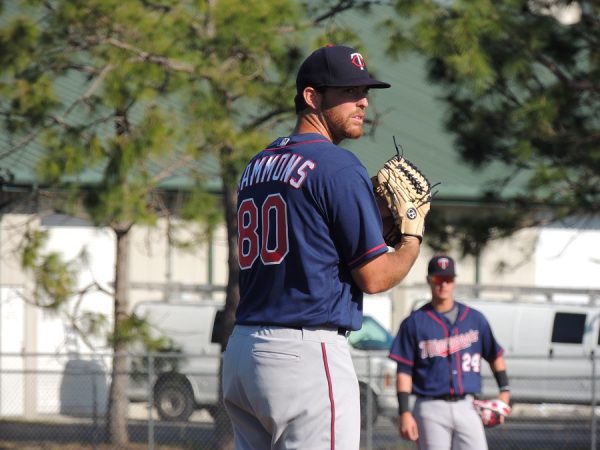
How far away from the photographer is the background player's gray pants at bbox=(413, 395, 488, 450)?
7.28 metres

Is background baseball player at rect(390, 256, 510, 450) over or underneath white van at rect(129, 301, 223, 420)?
over

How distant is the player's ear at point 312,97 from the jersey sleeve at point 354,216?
32cm

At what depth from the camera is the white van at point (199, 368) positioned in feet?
43.8

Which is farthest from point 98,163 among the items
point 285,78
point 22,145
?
point 285,78

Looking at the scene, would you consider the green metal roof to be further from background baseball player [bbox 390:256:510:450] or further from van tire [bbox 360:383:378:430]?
background baseball player [bbox 390:256:510:450]

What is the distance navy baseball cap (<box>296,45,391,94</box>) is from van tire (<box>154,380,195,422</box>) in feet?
33.8

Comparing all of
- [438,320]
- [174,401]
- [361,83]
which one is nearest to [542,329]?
[174,401]

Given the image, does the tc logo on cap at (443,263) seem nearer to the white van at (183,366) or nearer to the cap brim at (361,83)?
the cap brim at (361,83)

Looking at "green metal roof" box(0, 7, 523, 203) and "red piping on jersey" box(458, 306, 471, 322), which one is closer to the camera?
"red piping on jersey" box(458, 306, 471, 322)

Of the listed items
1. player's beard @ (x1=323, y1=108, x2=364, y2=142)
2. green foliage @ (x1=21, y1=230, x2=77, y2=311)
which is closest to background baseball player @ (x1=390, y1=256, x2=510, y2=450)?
player's beard @ (x1=323, y1=108, x2=364, y2=142)

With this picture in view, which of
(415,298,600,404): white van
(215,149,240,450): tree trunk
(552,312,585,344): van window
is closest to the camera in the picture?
(215,149,240,450): tree trunk

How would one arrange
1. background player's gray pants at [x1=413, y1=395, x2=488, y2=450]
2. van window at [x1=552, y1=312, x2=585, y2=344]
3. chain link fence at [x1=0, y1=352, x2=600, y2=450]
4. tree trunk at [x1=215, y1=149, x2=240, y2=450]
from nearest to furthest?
background player's gray pants at [x1=413, y1=395, x2=488, y2=450] → tree trunk at [x1=215, y1=149, x2=240, y2=450] → chain link fence at [x1=0, y1=352, x2=600, y2=450] → van window at [x1=552, y1=312, x2=585, y2=344]

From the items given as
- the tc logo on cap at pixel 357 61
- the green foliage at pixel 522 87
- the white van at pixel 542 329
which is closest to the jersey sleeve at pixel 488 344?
the green foliage at pixel 522 87

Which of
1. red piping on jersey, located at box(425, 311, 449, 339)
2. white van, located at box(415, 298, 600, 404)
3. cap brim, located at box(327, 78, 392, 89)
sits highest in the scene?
cap brim, located at box(327, 78, 392, 89)
